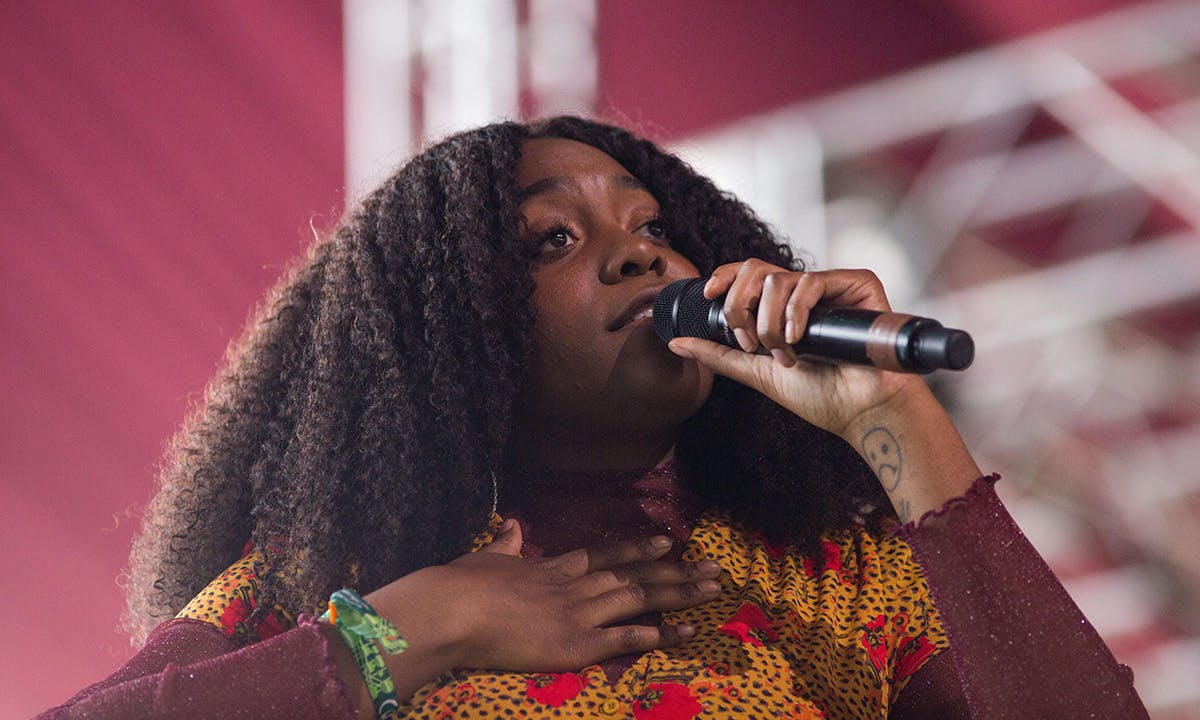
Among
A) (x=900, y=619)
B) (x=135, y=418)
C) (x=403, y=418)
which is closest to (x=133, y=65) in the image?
(x=135, y=418)

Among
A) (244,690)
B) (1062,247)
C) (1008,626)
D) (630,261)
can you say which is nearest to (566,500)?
(630,261)

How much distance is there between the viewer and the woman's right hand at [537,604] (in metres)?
1.42

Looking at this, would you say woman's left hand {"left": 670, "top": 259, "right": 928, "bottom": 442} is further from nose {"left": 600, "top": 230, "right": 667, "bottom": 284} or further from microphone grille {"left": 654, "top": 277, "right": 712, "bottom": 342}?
nose {"left": 600, "top": 230, "right": 667, "bottom": 284}

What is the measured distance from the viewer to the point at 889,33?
341cm

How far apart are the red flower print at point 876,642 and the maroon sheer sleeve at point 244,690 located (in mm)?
638

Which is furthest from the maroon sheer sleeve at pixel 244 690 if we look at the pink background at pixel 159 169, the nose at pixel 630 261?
the pink background at pixel 159 169

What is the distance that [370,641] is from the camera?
1385 millimetres

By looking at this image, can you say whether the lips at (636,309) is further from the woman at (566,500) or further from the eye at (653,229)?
the eye at (653,229)

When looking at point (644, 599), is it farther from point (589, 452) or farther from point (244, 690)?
point (244, 690)

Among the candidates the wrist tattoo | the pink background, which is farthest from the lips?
the pink background

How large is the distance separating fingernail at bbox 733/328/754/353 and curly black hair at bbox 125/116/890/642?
1.39 ft

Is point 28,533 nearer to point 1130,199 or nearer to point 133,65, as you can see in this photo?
point 133,65

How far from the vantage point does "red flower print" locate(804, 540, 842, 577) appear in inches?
68.5

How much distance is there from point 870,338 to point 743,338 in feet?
0.64
